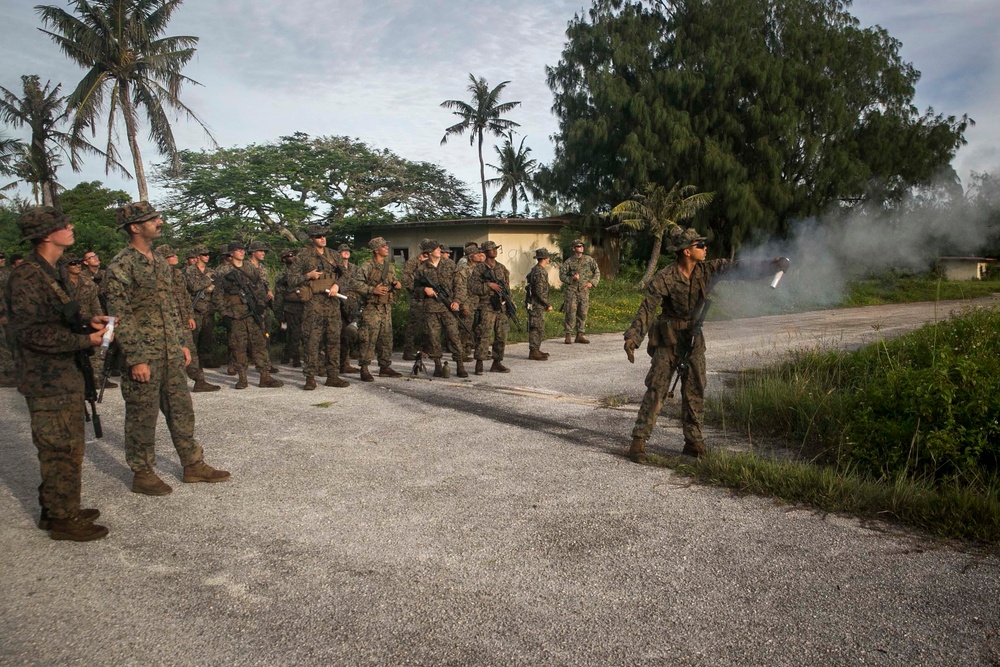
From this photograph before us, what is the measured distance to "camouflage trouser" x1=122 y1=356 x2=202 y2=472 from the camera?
5.03 metres

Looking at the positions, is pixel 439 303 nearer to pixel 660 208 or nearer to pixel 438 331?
pixel 438 331

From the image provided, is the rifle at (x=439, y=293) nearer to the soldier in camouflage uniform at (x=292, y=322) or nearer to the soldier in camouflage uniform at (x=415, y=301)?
the soldier in camouflage uniform at (x=415, y=301)

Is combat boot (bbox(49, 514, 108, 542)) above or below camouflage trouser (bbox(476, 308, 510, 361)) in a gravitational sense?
below

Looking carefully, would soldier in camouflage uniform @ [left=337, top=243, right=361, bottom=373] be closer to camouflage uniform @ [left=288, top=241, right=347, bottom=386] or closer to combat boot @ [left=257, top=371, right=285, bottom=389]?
camouflage uniform @ [left=288, top=241, right=347, bottom=386]

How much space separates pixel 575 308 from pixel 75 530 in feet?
37.0

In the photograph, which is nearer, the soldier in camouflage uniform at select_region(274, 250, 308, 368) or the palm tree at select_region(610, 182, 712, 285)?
the soldier in camouflage uniform at select_region(274, 250, 308, 368)

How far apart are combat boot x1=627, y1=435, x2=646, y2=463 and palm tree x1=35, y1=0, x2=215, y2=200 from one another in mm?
21172

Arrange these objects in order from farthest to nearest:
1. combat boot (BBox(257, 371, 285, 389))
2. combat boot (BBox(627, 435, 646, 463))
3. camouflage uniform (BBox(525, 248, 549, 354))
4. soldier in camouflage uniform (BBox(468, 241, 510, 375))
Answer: camouflage uniform (BBox(525, 248, 549, 354)), soldier in camouflage uniform (BBox(468, 241, 510, 375)), combat boot (BBox(257, 371, 285, 389)), combat boot (BBox(627, 435, 646, 463))

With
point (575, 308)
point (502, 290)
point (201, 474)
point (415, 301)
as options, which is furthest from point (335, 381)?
point (575, 308)

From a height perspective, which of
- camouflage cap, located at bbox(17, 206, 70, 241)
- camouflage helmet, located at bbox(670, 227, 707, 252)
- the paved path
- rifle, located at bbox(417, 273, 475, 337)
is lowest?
the paved path

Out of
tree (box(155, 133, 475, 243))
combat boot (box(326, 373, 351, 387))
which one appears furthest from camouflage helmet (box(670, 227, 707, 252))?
tree (box(155, 133, 475, 243))

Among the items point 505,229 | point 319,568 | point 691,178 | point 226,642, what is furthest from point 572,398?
point 691,178

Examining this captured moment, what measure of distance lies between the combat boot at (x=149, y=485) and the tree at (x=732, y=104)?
24.8 m

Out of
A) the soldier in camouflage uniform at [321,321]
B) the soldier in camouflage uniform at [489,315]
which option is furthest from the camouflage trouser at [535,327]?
the soldier in camouflage uniform at [321,321]
